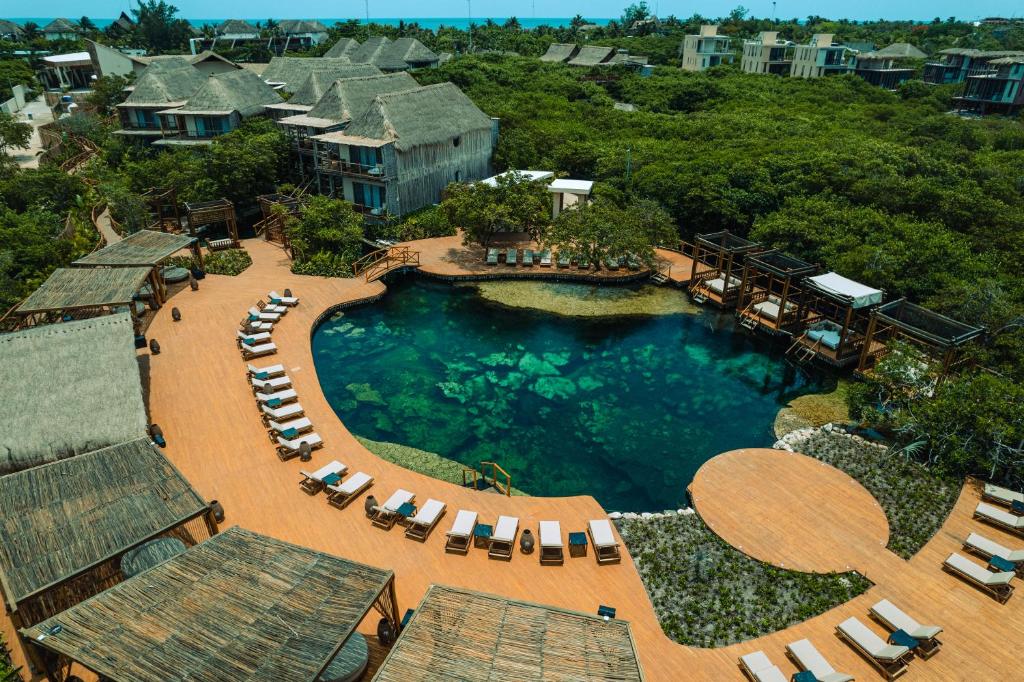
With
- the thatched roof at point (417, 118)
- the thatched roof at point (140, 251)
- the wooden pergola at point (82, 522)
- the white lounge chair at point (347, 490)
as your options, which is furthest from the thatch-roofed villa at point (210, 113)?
the white lounge chair at point (347, 490)

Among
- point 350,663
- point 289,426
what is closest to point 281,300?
point 289,426

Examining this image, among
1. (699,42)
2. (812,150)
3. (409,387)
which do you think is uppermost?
(699,42)

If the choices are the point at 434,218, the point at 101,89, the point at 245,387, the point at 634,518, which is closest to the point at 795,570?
the point at 634,518

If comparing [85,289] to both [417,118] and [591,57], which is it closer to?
[417,118]

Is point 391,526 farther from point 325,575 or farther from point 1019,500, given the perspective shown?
point 1019,500

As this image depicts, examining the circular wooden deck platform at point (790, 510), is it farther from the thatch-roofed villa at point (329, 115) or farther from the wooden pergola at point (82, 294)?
the thatch-roofed villa at point (329, 115)

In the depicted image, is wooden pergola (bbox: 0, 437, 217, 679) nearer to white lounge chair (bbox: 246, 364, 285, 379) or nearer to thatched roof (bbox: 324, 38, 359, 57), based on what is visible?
white lounge chair (bbox: 246, 364, 285, 379)

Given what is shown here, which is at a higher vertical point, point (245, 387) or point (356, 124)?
point (356, 124)
